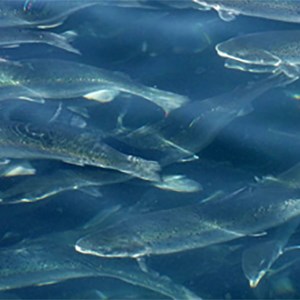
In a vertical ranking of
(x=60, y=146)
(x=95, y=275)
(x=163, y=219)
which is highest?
(x=60, y=146)

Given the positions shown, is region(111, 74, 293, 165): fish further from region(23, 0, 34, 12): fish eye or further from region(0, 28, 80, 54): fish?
region(23, 0, 34, 12): fish eye

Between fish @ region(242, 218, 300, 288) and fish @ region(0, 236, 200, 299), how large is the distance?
0.42 m

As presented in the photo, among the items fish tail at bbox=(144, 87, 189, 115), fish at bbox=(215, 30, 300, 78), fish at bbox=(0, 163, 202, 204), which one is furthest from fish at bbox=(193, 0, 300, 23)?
fish at bbox=(0, 163, 202, 204)

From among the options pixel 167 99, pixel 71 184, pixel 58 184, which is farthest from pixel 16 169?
pixel 167 99

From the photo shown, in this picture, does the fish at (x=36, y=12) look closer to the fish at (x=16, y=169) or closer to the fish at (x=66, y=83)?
the fish at (x=66, y=83)

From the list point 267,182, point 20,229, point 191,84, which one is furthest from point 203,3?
point 20,229

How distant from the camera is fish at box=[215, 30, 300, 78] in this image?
16.6 feet

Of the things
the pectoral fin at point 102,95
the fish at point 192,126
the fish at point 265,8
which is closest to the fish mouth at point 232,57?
the fish at point 192,126

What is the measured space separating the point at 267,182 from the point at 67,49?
245cm

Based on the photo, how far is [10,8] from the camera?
5.65 metres

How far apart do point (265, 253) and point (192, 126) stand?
3.82 feet

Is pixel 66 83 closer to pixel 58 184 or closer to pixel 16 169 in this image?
pixel 16 169

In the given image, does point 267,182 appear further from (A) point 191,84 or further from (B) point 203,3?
(B) point 203,3

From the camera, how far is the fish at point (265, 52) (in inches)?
199
